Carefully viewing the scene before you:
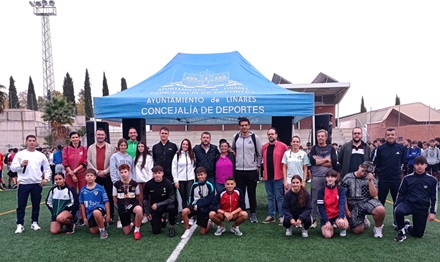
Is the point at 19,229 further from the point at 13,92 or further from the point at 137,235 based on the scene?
the point at 13,92

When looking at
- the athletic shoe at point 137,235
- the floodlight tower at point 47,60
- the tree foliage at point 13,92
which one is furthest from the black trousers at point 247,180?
the tree foliage at point 13,92

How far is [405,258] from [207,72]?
5268mm

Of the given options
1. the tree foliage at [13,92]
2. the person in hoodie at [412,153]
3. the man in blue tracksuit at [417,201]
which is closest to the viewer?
the man in blue tracksuit at [417,201]

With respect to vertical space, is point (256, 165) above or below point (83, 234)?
above

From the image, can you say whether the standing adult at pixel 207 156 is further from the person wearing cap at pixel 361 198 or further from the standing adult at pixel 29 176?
the standing adult at pixel 29 176

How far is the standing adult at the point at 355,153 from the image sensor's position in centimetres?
543

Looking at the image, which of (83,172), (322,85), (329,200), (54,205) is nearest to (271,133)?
(329,200)

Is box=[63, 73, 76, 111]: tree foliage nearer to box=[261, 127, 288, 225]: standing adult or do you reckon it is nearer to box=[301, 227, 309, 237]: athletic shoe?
box=[261, 127, 288, 225]: standing adult

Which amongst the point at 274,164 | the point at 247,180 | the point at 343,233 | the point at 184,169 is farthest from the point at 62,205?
the point at 343,233

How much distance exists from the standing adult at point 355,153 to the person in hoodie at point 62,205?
14.9 feet

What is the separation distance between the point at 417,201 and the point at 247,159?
105 inches

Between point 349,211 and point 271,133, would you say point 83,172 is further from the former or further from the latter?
point 349,211

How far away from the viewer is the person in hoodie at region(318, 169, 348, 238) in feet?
16.9

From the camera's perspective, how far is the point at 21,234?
5527 mm
